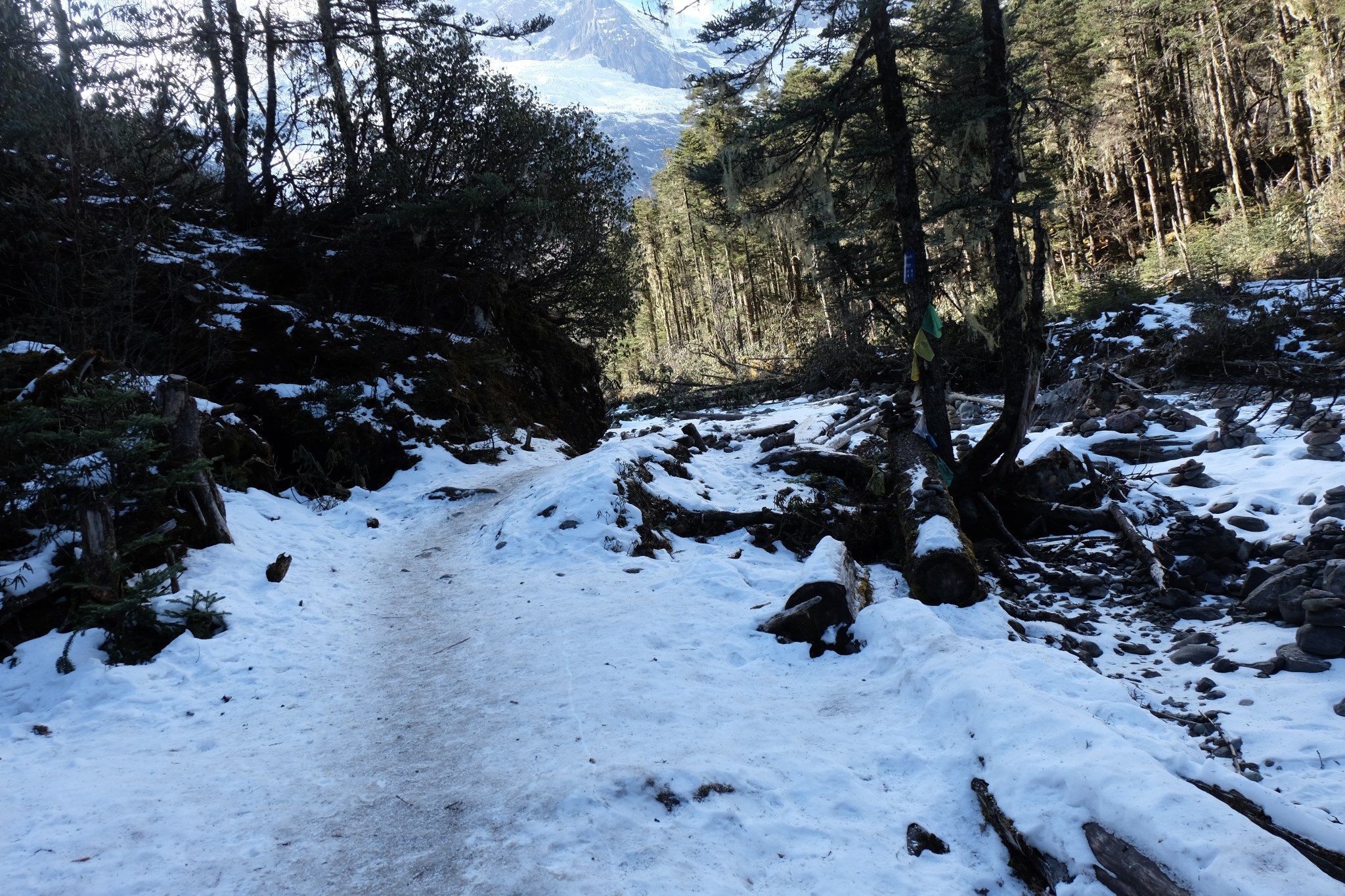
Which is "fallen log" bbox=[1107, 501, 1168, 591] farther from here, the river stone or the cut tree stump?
the cut tree stump

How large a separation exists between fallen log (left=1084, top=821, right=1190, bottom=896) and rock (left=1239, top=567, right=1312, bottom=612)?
451cm

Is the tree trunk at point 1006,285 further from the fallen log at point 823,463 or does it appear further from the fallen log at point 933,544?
the fallen log at point 823,463

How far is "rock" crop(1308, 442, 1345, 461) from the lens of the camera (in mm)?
8312

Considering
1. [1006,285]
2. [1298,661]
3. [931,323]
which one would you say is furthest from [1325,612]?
[931,323]

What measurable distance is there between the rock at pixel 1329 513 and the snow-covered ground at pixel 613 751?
20 centimetres

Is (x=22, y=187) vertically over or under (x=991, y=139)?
over

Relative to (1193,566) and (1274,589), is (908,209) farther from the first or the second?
(1274,589)

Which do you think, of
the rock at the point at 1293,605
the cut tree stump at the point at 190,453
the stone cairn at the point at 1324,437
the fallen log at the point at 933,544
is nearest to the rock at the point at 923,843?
the fallen log at the point at 933,544

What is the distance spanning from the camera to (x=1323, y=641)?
16.5ft

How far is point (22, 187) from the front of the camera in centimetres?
985

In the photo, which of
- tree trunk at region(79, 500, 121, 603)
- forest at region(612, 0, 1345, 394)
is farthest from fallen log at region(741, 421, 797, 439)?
tree trunk at region(79, 500, 121, 603)

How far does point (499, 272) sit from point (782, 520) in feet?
40.2

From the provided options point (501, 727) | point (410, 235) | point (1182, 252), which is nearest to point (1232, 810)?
point (501, 727)

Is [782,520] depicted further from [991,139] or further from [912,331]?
[991,139]
